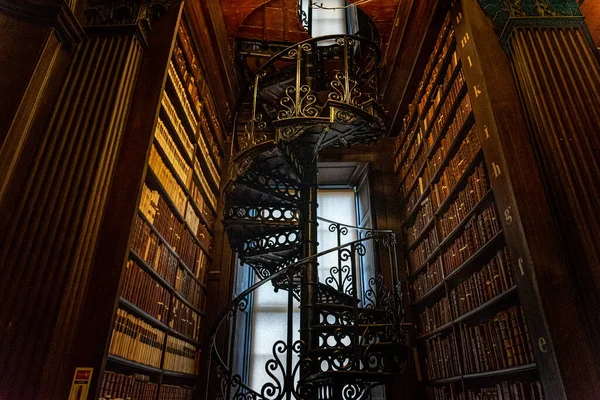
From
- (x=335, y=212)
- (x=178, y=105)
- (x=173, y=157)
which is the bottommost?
(x=173, y=157)

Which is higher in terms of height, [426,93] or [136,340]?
[426,93]

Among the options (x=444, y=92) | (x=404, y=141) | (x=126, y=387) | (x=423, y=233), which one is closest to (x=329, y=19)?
(x=404, y=141)

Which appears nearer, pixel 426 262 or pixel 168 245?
pixel 168 245

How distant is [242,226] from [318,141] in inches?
41.8

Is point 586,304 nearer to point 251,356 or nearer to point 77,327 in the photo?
point 77,327

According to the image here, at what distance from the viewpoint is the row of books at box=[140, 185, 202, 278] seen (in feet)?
8.52

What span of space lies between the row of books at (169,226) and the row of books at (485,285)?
2016mm

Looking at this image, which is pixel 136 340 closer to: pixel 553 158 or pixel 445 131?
pixel 553 158

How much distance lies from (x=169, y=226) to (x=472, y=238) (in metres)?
2.04

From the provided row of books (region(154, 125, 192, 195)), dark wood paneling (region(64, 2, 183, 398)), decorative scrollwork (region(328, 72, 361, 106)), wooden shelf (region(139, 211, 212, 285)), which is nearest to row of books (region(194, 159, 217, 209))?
row of books (region(154, 125, 192, 195))

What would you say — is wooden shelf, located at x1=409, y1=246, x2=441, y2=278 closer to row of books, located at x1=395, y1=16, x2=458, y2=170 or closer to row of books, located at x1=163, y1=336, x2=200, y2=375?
row of books, located at x1=395, y1=16, x2=458, y2=170

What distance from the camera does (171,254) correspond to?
3.00 m

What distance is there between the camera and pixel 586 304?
5.59ft

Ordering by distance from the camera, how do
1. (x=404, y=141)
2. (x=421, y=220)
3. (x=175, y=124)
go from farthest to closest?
(x=404, y=141) < (x=421, y=220) < (x=175, y=124)
